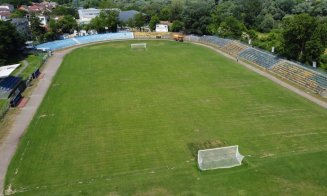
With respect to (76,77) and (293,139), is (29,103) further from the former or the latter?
(293,139)

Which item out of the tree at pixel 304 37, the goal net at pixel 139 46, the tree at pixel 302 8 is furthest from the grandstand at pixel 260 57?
the tree at pixel 302 8

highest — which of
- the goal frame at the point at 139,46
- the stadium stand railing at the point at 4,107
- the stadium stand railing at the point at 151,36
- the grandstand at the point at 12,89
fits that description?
the stadium stand railing at the point at 151,36

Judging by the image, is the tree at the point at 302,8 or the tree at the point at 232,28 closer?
the tree at the point at 232,28

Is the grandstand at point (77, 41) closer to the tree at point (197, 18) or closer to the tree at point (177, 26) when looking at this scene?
the tree at point (177, 26)

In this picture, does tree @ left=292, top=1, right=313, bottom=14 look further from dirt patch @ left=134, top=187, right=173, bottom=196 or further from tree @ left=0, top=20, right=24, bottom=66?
dirt patch @ left=134, top=187, right=173, bottom=196

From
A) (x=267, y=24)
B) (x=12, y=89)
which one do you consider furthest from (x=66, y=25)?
(x=267, y=24)

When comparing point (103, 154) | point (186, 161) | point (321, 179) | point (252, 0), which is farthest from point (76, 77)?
point (252, 0)

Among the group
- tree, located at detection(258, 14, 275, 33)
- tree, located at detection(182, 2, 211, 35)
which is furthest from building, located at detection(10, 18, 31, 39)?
tree, located at detection(258, 14, 275, 33)
